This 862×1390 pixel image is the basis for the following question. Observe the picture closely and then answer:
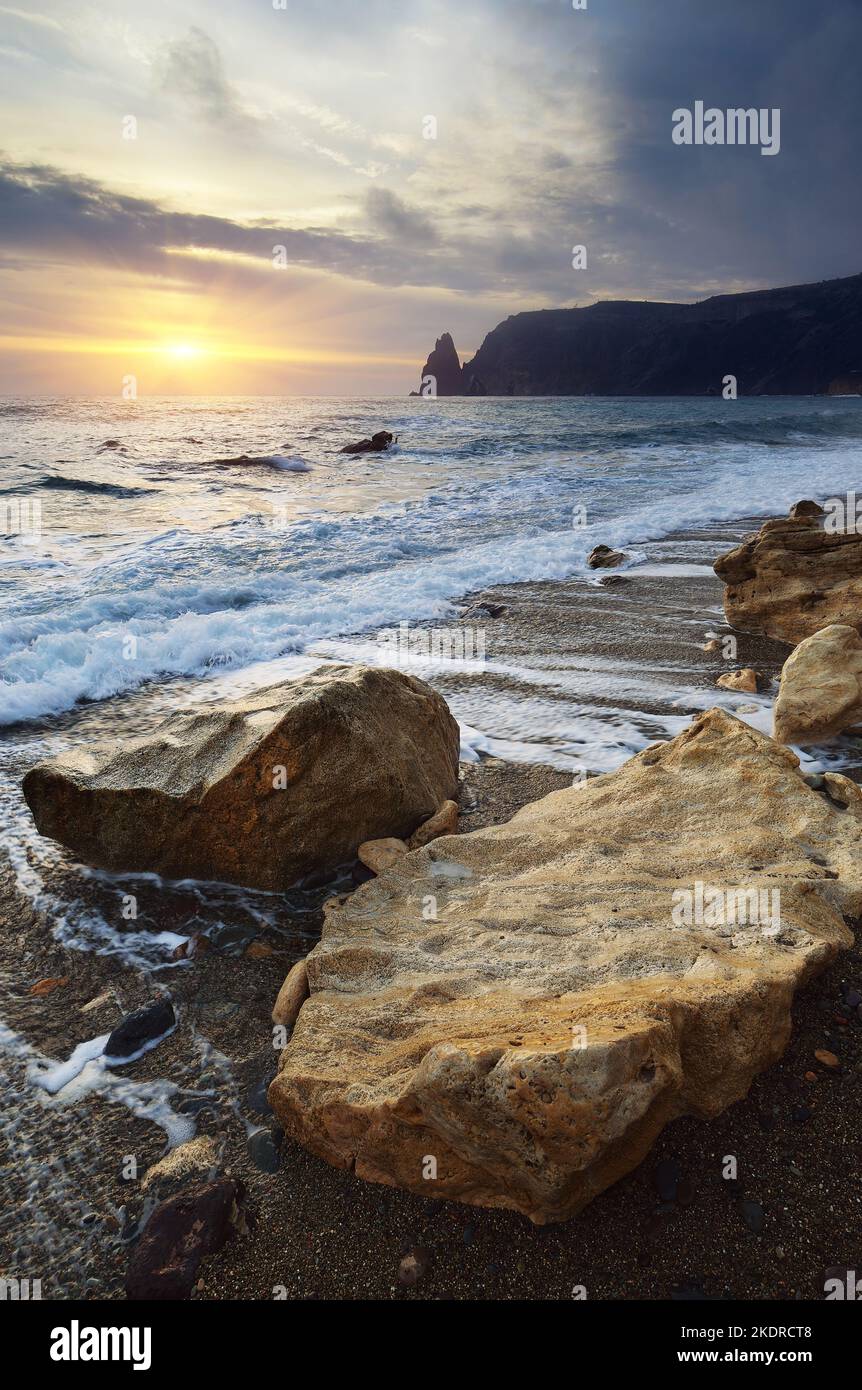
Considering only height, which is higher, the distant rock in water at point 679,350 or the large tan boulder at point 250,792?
the distant rock in water at point 679,350

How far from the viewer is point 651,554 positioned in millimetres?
11914

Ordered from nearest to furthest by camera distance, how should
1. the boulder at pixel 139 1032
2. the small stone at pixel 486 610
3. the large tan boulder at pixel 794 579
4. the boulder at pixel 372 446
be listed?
the boulder at pixel 139 1032
the large tan boulder at pixel 794 579
the small stone at pixel 486 610
the boulder at pixel 372 446

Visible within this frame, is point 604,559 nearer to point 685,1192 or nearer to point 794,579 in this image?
point 794,579

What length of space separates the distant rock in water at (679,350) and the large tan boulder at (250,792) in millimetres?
119611

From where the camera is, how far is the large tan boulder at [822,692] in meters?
Result: 4.89

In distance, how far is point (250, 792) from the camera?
3.65m

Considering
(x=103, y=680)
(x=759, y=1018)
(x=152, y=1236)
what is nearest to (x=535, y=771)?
(x=759, y=1018)

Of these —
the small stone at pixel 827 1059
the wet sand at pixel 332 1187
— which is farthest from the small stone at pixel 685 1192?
the small stone at pixel 827 1059

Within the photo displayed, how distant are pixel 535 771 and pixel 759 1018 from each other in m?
2.65

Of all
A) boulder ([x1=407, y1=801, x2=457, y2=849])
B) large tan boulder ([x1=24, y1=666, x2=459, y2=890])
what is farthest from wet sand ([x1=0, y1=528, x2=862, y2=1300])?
boulder ([x1=407, y1=801, x2=457, y2=849])

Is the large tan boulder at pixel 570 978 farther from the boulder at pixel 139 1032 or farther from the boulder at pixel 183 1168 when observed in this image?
the boulder at pixel 139 1032

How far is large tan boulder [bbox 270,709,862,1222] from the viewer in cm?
198

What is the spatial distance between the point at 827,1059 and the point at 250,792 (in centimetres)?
263

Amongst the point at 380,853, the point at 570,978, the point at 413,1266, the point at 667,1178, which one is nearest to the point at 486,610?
the point at 380,853
